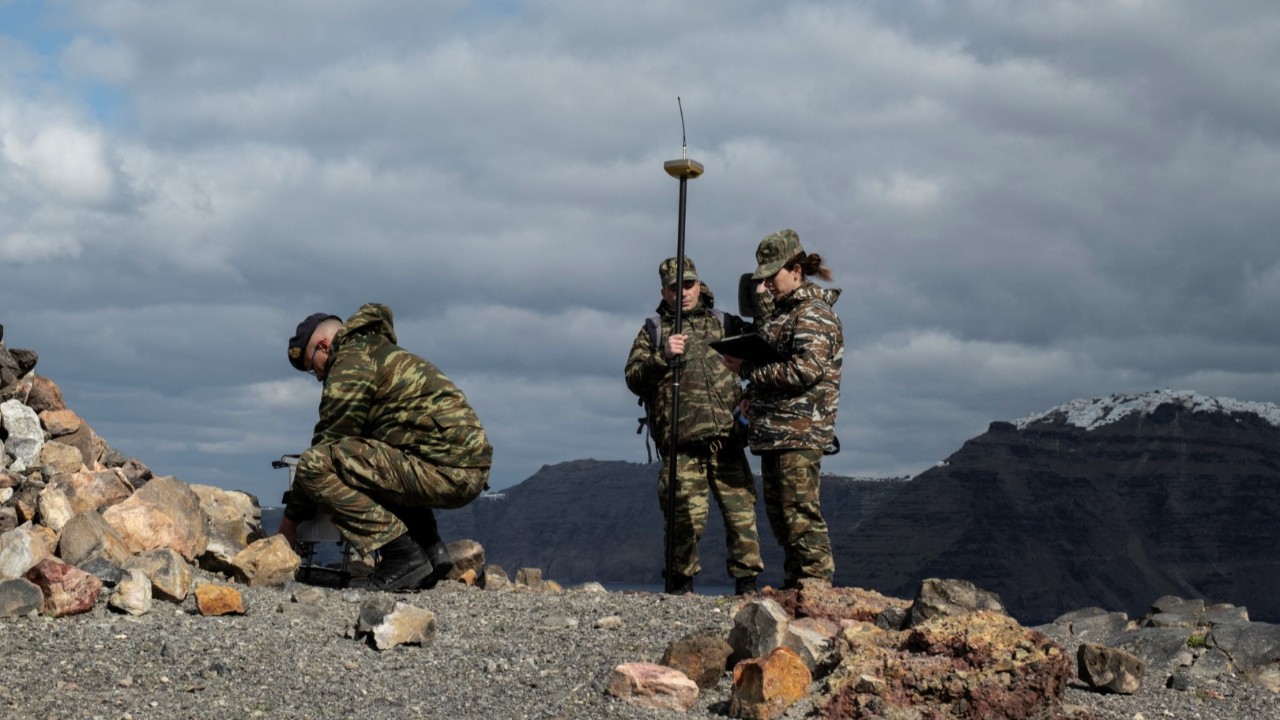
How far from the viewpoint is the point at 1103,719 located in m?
6.40

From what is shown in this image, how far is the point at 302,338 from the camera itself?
897 centimetres

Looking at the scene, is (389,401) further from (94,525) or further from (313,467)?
(94,525)

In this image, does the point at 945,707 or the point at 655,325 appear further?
the point at 655,325

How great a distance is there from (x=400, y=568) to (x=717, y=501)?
264 centimetres

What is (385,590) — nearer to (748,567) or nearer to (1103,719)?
(748,567)

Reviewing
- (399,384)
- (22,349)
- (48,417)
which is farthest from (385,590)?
(22,349)

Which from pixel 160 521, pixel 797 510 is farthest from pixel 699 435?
pixel 160 521

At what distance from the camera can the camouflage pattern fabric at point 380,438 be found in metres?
8.76

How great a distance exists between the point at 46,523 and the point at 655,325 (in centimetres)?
498

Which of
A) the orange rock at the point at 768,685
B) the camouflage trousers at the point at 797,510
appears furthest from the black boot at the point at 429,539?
the orange rock at the point at 768,685

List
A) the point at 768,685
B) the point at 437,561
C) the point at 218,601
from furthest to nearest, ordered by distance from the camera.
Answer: the point at 437,561
the point at 218,601
the point at 768,685

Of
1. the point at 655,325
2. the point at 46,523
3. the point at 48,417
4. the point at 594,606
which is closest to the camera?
the point at 594,606

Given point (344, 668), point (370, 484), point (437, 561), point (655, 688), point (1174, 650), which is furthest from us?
point (437, 561)

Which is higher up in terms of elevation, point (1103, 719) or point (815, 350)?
point (815, 350)
